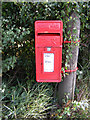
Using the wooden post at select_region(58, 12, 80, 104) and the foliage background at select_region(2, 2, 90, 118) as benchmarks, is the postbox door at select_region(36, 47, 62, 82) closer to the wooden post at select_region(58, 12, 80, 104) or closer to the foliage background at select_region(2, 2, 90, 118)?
the wooden post at select_region(58, 12, 80, 104)

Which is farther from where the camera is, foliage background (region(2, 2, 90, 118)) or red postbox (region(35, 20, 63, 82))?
foliage background (region(2, 2, 90, 118))

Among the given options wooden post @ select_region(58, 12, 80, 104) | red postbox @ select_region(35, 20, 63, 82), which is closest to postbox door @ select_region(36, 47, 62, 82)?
red postbox @ select_region(35, 20, 63, 82)

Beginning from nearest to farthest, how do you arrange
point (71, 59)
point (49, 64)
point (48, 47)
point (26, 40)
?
point (48, 47)
point (49, 64)
point (71, 59)
point (26, 40)

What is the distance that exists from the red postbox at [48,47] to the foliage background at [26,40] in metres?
0.36

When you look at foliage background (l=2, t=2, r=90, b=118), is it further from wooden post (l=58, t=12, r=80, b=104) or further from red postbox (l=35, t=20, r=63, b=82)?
red postbox (l=35, t=20, r=63, b=82)

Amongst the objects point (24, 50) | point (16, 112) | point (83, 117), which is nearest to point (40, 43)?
point (24, 50)

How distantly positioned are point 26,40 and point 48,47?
33.9 inches

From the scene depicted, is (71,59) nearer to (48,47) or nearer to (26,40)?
(48,47)

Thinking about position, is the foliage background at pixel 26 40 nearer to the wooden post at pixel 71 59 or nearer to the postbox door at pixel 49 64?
the wooden post at pixel 71 59

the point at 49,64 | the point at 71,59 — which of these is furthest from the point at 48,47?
the point at 71,59

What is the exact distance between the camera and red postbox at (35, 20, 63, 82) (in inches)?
84.0

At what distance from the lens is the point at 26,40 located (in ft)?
9.42

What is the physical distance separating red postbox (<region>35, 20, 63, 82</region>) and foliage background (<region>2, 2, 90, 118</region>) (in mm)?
365

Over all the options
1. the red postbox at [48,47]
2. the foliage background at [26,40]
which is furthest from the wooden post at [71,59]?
the red postbox at [48,47]
